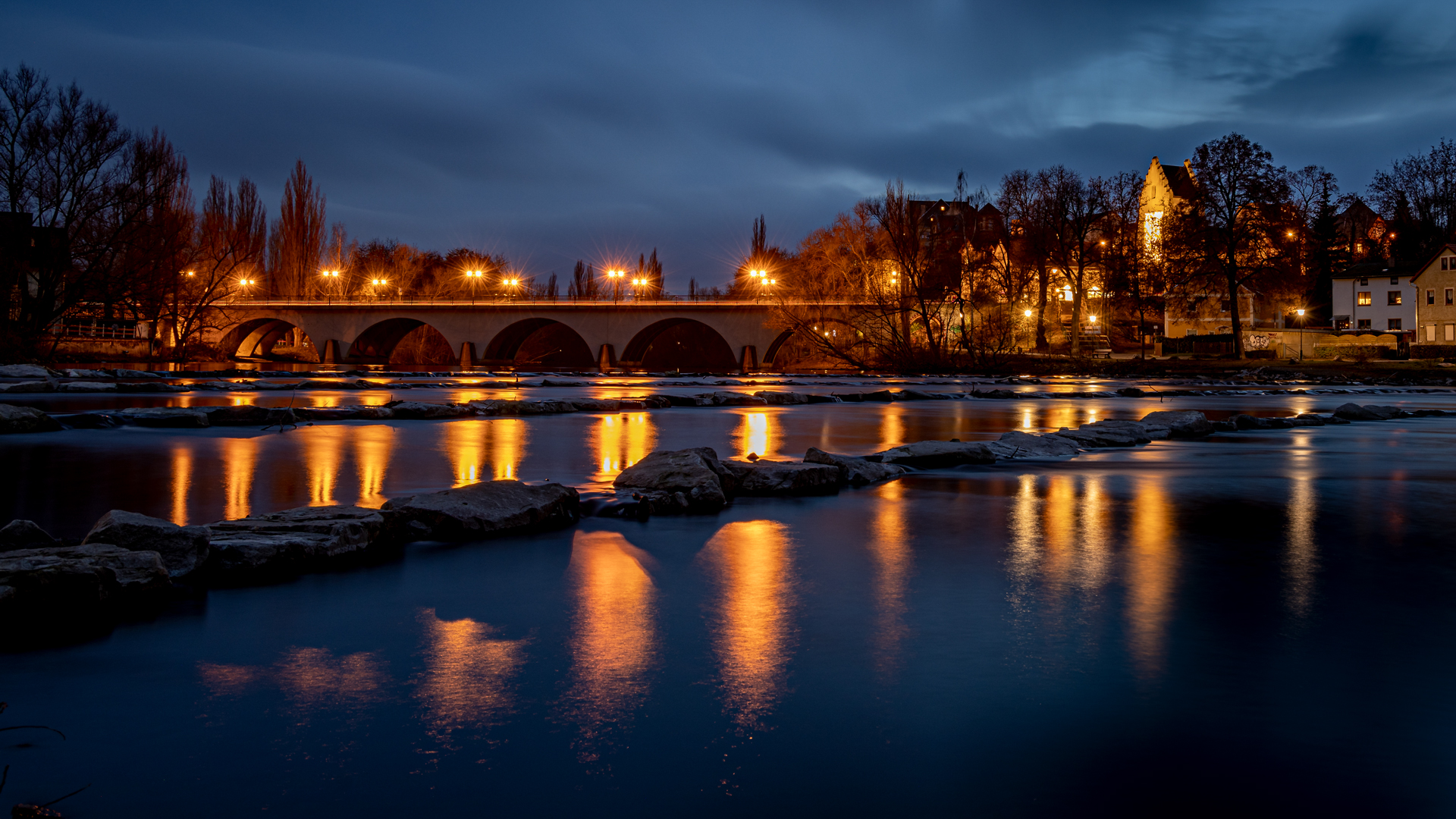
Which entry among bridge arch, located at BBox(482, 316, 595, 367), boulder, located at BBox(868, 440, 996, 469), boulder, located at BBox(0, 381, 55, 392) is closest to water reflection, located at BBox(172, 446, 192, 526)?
boulder, located at BBox(868, 440, 996, 469)

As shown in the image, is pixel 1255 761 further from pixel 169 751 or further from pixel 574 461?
pixel 574 461

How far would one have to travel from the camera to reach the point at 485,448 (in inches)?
499

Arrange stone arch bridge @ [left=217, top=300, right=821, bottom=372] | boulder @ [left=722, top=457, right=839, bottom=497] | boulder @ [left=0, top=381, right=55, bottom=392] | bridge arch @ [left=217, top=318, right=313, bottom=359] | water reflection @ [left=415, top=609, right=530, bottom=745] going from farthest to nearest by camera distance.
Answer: bridge arch @ [left=217, top=318, right=313, bottom=359], stone arch bridge @ [left=217, top=300, right=821, bottom=372], boulder @ [left=0, top=381, right=55, bottom=392], boulder @ [left=722, top=457, right=839, bottom=497], water reflection @ [left=415, top=609, right=530, bottom=745]

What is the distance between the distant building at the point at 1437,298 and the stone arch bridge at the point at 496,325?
148 ft

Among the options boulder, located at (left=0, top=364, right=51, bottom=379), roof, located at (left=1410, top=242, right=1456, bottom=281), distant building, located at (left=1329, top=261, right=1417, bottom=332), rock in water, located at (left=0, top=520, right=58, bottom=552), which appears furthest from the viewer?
distant building, located at (left=1329, top=261, right=1417, bottom=332)

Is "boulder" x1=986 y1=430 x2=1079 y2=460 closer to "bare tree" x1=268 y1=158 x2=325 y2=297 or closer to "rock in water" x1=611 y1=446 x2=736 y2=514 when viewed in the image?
"rock in water" x1=611 y1=446 x2=736 y2=514

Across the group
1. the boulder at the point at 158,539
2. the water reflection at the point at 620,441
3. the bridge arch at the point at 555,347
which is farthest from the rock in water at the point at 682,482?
the bridge arch at the point at 555,347

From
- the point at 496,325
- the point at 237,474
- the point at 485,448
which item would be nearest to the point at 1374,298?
the point at 496,325

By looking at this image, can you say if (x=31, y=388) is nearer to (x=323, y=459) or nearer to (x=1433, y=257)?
(x=323, y=459)

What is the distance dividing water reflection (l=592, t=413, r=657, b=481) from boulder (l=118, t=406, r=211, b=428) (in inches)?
238

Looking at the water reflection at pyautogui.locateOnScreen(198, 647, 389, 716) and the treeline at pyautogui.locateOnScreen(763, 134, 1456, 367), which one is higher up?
the treeline at pyautogui.locateOnScreen(763, 134, 1456, 367)

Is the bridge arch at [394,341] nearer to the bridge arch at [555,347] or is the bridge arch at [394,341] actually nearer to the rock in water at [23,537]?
the bridge arch at [555,347]

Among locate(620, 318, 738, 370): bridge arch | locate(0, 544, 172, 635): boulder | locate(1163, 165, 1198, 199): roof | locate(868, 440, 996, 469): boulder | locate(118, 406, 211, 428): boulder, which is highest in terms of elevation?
locate(1163, 165, 1198, 199): roof

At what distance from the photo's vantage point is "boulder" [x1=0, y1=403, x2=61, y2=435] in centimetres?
1338
